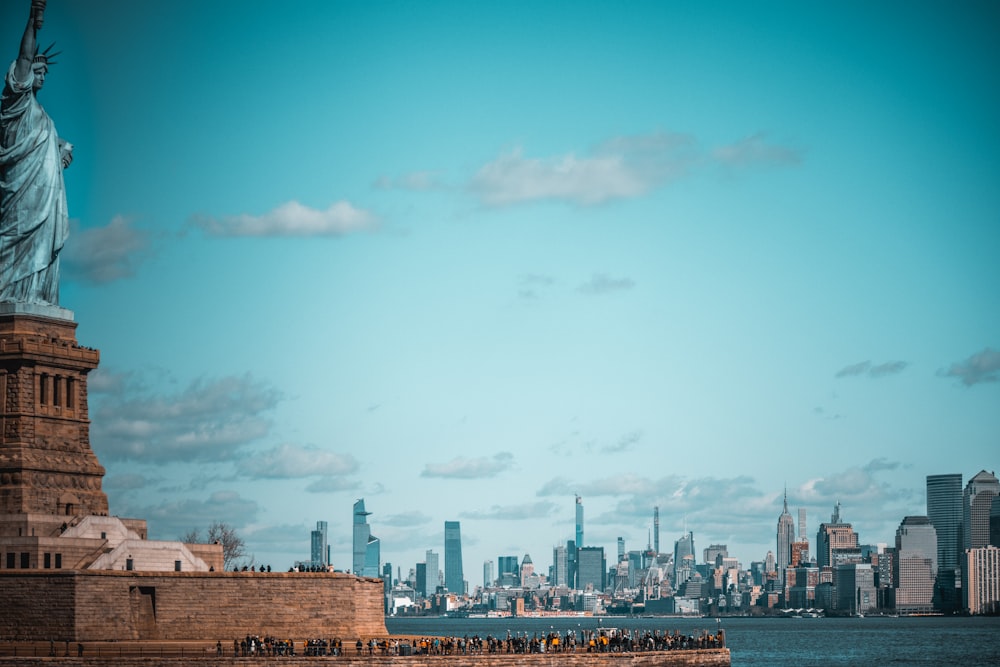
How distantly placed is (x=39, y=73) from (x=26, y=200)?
7.06 metres

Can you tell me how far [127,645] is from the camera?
7969 cm

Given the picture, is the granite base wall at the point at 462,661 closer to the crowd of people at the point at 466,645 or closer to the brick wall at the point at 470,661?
the brick wall at the point at 470,661

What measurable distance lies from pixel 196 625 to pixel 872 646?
108 metres

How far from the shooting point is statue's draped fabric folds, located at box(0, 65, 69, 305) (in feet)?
303

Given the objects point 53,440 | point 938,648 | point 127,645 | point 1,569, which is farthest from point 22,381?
point 938,648

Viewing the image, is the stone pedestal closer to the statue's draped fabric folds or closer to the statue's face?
the statue's draped fabric folds

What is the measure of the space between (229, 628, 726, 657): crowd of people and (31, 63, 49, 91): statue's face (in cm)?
3278

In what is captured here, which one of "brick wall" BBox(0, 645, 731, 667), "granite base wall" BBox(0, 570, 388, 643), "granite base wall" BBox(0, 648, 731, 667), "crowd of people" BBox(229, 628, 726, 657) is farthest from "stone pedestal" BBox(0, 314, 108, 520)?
"crowd of people" BBox(229, 628, 726, 657)

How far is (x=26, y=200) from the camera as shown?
306 ft

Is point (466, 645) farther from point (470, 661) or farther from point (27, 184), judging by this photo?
point (27, 184)

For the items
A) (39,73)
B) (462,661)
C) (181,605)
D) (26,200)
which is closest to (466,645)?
(462,661)

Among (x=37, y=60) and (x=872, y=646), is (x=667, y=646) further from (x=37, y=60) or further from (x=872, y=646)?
(x=872, y=646)

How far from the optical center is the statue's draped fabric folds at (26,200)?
92.3m

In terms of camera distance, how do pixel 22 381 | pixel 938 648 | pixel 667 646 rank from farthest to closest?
1. pixel 938 648
2. pixel 667 646
3. pixel 22 381
